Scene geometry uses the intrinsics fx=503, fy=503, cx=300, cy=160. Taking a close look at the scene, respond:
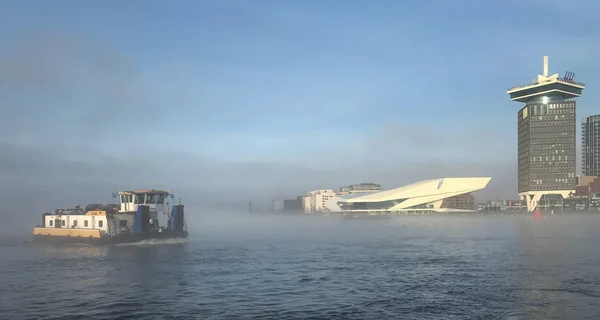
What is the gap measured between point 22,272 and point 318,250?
103 ft

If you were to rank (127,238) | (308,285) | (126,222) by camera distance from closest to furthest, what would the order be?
(308,285) < (127,238) < (126,222)

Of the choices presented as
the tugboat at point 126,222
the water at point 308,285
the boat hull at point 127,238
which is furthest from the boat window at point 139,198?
the water at point 308,285

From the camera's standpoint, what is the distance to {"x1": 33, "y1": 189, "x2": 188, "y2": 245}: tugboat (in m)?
64.5

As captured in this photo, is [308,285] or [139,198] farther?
[139,198]

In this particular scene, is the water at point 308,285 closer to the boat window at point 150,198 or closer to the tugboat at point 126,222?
the tugboat at point 126,222

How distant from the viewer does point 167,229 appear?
67062 mm

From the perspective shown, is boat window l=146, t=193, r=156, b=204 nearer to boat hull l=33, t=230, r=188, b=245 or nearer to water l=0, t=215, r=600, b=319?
boat hull l=33, t=230, r=188, b=245

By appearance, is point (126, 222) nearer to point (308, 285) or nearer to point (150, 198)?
point (150, 198)

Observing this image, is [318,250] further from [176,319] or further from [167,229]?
[176,319]

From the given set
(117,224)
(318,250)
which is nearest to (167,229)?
(117,224)

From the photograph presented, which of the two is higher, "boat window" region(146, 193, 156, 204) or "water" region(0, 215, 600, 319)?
"boat window" region(146, 193, 156, 204)

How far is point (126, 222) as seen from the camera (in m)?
67.9

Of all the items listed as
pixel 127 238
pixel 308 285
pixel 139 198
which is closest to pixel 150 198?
pixel 139 198

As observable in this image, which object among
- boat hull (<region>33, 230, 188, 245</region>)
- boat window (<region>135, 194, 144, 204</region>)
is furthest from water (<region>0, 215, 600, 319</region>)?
boat window (<region>135, 194, 144, 204</region>)
